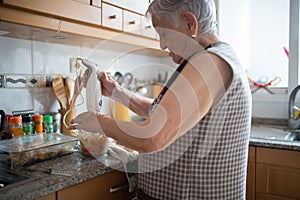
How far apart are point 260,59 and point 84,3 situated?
1.43 metres

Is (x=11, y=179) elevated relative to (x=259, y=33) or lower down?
lower down

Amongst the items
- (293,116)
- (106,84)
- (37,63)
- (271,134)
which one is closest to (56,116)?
(37,63)

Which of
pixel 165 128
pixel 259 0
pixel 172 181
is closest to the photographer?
pixel 165 128

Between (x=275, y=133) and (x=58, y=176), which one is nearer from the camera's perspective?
(x=58, y=176)

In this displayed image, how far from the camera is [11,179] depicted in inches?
32.3

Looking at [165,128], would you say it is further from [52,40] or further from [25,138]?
[52,40]

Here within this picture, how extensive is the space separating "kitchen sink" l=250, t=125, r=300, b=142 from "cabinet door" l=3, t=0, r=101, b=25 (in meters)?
1.03

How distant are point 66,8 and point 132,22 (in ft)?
1.28

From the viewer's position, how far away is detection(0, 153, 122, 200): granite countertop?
2.32 feet

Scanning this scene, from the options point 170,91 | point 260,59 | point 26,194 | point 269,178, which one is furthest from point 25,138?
point 260,59

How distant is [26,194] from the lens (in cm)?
69

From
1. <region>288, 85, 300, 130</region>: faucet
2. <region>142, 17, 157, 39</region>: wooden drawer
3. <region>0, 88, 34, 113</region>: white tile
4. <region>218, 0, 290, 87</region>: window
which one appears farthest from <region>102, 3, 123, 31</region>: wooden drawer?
<region>288, 85, 300, 130</region>: faucet

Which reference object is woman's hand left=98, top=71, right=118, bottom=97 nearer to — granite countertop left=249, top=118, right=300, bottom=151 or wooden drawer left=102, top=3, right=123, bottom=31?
wooden drawer left=102, top=3, right=123, bottom=31

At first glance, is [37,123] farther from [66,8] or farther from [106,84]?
[66,8]
